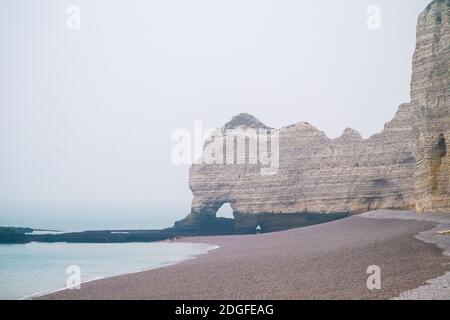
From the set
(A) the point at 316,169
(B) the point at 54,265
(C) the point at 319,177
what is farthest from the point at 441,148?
(B) the point at 54,265

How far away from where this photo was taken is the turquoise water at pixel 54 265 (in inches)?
783

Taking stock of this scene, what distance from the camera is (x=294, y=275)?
55.5ft

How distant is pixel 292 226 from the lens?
1820 inches

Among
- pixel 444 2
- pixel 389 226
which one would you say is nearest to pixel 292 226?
pixel 389 226

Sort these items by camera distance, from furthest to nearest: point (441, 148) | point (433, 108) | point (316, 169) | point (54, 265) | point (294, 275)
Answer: point (316, 169), point (433, 108), point (441, 148), point (54, 265), point (294, 275)

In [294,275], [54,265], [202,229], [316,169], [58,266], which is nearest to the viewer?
[294,275]

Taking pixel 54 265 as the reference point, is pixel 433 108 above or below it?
above

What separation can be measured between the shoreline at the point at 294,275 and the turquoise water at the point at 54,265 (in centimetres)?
234

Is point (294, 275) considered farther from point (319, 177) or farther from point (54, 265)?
point (319, 177)

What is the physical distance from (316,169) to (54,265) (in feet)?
78.1

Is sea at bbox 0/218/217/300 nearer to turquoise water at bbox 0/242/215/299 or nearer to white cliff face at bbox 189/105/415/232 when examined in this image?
turquoise water at bbox 0/242/215/299

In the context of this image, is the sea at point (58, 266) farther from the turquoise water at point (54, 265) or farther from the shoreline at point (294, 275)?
the shoreline at point (294, 275)
